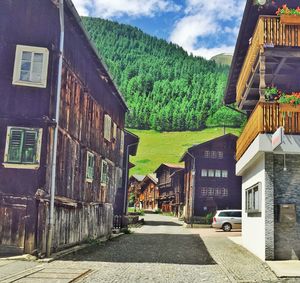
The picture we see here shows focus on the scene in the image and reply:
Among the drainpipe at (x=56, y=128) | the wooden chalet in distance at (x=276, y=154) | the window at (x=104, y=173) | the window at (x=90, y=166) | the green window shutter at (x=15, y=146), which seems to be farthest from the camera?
the window at (x=104, y=173)

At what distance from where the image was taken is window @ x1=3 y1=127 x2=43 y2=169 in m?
14.8

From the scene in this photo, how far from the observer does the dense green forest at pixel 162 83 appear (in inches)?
6102

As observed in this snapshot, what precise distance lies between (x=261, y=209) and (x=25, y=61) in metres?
9.39

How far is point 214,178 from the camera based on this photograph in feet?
173

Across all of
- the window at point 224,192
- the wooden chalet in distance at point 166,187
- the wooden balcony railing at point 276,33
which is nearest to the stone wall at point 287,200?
the wooden balcony railing at point 276,33

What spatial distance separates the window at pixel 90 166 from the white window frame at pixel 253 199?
7.03 meters

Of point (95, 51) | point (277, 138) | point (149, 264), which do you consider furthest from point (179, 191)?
point (277, 138)

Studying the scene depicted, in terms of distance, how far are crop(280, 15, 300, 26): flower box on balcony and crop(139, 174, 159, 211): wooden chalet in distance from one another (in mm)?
75086

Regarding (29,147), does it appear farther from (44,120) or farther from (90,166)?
(90,166)

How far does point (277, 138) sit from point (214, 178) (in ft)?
131

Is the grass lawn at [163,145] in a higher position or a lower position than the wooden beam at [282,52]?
higher

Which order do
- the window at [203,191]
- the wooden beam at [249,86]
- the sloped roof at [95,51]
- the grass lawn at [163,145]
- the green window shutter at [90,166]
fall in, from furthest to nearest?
the grass lawn at [163,145] < the window at [203,191] < the green window shutter at [90,166] < the wooden beam at [249,86] < the sloped roof at [95,51]

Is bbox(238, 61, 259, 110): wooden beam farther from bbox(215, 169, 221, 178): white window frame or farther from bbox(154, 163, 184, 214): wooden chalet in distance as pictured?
bbox(154, 163, 184, 214): wooden chalet in distance

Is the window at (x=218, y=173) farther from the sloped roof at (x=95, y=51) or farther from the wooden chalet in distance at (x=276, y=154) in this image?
the wooden chalet in distance at (x=276, y=154)
